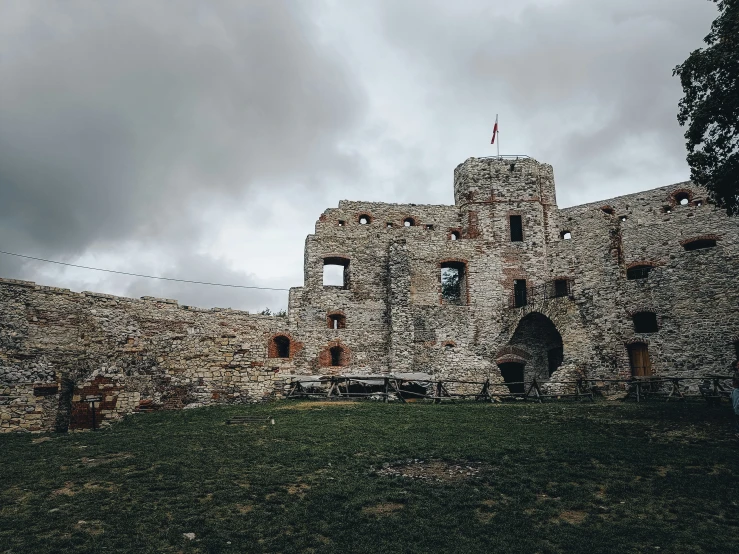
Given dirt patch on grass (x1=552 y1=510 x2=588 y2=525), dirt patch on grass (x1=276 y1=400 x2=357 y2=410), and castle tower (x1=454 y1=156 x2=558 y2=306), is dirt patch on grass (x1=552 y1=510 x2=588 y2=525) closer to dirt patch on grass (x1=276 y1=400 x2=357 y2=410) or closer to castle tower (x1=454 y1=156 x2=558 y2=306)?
dirt patch on grass (x1=276 y1=400 x2=357 y2=410)

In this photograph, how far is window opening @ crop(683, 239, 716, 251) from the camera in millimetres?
23219

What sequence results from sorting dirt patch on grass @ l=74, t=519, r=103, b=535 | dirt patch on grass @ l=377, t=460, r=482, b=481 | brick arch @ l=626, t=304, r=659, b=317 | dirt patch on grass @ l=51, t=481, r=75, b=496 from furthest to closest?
brick arch @ l=626, t=304, r=659, b=317 < dirt patch on grass @ l=377, t=460, r=482, b=481 < dirt patch on grass @ l=51, t=481, r=75, b=496 < dirt patch on grass @ l=74, t=519, r=103, b=535

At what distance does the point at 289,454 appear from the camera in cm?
963

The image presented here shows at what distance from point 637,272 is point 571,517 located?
68.8 feet

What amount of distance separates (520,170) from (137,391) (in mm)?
23303

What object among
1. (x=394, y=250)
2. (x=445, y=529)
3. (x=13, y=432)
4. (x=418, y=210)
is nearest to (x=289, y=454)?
(x=445, y=529)

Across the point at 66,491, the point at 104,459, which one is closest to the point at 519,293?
the point at 104,459

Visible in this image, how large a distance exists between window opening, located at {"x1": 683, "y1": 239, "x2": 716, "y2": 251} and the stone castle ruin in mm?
83

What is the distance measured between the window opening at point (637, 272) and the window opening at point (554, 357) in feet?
16.1

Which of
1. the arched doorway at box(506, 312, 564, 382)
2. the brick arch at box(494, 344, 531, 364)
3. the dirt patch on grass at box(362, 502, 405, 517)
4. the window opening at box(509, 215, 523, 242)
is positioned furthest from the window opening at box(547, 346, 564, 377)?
the dirt patch on grass at box(362, 502, 405, 517)

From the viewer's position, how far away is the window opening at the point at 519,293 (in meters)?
27.0

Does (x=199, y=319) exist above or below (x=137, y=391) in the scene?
above

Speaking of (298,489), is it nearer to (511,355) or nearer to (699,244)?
(511,355)

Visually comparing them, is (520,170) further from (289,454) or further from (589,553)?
(589,553)
